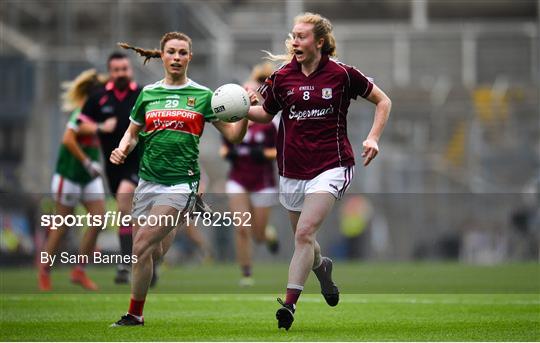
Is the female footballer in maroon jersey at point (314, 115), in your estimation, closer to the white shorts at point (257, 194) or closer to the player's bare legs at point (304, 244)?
the player's bare legs at point (304, 244)

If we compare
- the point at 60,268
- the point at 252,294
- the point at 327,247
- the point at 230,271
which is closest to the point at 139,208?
the point at 252,294

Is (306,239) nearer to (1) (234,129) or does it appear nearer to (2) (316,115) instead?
(2) (316,115)

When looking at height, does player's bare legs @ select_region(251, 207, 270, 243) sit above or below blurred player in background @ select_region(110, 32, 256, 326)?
below

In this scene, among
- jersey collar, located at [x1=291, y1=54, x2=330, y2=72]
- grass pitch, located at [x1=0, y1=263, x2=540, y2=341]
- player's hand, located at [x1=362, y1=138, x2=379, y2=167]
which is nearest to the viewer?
grass pitch, located at [x1=0, y1=263, x2=540, y2=341]

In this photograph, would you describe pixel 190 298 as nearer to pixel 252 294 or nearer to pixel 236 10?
pixel 252 294

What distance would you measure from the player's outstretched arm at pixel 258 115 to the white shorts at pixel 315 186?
0.45 metres

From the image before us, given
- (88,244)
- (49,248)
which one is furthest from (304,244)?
(49,248)

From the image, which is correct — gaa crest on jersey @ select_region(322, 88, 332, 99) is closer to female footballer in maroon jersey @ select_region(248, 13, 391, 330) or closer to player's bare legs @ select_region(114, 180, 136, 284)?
female footballer in maroon jersey @ select_region(248, 13, 391, 330)

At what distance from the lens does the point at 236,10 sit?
32.7 meters

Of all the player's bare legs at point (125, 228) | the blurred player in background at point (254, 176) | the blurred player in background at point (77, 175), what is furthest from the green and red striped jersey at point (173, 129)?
the blurred player in background at point (254, 176)

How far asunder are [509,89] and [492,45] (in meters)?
2.26

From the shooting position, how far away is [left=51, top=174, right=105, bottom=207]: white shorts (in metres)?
13.9

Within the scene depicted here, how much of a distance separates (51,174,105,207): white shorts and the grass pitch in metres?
1.01

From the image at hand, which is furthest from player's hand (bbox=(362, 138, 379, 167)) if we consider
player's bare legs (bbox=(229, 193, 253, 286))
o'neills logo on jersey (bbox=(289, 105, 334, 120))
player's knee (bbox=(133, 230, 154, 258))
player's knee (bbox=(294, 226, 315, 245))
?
player's bare legs (bbox=(229, 193, 253, 286))
